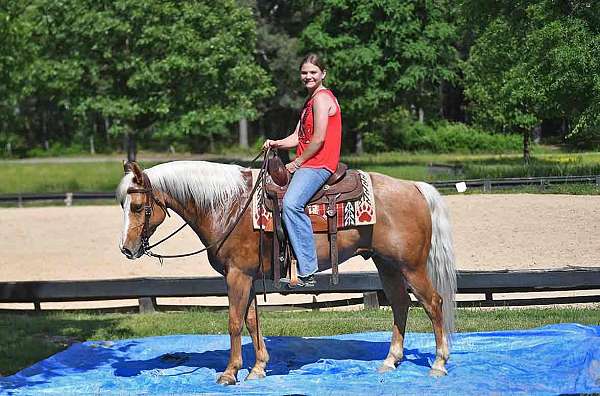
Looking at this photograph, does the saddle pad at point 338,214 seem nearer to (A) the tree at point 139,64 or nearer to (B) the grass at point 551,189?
(B) the grass at point 551,189

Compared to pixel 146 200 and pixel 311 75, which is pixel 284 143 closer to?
pixel 311 75

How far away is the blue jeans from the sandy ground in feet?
20.1

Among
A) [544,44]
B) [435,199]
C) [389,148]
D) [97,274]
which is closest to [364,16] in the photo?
[389,148]

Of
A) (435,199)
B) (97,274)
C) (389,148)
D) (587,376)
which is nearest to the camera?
(587,376)

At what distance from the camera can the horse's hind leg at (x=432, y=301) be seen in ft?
26.7

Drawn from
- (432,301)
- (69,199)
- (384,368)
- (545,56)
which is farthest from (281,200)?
(69,199)

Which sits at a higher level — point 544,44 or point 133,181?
point 544,44

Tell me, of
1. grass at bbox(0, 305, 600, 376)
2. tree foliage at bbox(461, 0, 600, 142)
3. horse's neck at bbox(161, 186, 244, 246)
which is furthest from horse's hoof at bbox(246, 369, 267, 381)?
tree foliage at bbox(461, 0, 600, 142)

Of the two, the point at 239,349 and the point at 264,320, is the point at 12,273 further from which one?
the point at 239,349

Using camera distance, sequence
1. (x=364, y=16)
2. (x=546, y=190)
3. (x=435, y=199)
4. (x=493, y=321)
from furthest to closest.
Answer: (x=364, y=16) → (x=546, y=190) → (x=493, y=321) → (x=435, y=199)

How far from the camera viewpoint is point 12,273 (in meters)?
17.1

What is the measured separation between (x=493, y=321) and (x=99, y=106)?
20.5 meters

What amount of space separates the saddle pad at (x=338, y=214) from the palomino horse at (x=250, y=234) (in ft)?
0.29

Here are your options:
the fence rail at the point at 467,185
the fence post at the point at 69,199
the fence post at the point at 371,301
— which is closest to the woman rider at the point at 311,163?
the fence post at the point at 371,301
